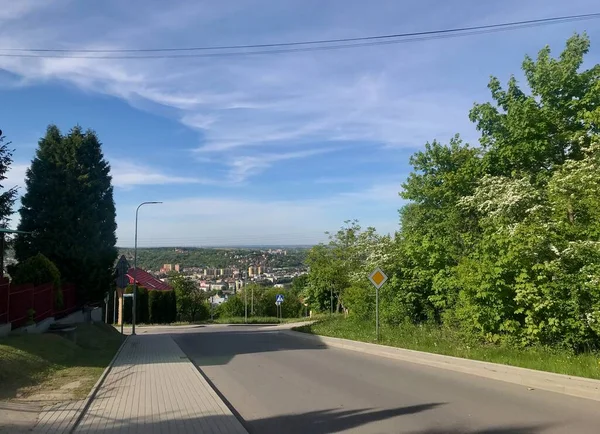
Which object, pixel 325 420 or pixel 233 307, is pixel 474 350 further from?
pixel 233 307

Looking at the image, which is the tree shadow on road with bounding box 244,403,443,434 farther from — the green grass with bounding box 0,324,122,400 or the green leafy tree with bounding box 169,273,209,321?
the green leafy tree with bounding box 169,273,209,321

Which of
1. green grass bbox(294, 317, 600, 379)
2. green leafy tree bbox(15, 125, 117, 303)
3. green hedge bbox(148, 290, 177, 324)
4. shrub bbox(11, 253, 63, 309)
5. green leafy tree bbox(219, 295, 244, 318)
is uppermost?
green leafy tree bbox(15, 125, 117, 303)

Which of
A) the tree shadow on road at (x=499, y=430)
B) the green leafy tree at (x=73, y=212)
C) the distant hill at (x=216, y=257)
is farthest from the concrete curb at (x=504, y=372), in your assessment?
the distant hill at (x=216, y=257)

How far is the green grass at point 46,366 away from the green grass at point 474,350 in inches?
354

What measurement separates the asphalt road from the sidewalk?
43cm

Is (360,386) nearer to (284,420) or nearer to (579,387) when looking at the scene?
(284,420)

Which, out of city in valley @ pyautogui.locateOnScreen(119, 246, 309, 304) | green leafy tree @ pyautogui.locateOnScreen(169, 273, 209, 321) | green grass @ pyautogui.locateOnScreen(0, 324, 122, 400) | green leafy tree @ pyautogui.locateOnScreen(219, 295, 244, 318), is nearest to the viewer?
green grass @ pyautogui.locateOnScreen(0, 324, 122, 400)

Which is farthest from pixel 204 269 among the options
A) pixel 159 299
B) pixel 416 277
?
pixel 416 277

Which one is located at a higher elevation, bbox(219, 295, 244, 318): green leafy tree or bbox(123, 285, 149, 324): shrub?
bbox(123, 285, 149, 324): shrub

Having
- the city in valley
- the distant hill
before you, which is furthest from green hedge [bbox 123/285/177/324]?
the city in valley

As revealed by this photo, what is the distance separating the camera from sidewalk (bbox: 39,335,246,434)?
22.5ft

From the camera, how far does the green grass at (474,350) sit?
10.7 m

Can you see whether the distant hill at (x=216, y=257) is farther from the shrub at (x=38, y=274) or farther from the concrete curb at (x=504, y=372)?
the concrete curb at (x=504, y=372)

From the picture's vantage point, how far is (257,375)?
39.4 ft
